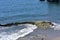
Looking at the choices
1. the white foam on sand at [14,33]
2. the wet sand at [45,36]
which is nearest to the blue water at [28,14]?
the white foam on sand at [14,33]

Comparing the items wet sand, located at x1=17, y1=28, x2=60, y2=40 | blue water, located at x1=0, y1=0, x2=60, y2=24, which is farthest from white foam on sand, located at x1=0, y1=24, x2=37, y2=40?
blue water, located at x1=0, y1=0, x2=60, y2=24

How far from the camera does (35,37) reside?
15266 mm

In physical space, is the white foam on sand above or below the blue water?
above

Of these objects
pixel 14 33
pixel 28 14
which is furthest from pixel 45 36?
pixel 28 14

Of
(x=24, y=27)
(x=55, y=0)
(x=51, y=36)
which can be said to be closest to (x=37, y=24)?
(x=24, y=27)

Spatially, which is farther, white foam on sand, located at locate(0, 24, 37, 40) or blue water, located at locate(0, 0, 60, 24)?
blue water, located at locate(0, 0, 60, 24)

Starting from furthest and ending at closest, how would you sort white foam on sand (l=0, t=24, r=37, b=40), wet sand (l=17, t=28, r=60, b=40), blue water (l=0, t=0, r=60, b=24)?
blue water (l=0, t=0, r=60, b=24)
white foam on sand (l=0, t=24, r=37, b=40)
wet sand (l=17, t=28, r=60, b=40)

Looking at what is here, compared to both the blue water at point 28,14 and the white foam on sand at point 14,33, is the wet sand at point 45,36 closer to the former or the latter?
the white foam on sand at point 14,33

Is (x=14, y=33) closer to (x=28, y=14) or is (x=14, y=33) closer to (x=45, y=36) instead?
(x=45, y=36)

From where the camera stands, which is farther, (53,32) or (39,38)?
(53,32)

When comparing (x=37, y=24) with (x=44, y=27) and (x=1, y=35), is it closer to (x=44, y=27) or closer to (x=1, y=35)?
(x=44, y=27)

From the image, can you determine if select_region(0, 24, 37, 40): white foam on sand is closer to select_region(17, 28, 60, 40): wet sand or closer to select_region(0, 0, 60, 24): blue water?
select_region(17, 28, 60, 40): wet sand

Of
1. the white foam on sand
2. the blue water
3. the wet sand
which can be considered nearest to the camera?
the wet sand

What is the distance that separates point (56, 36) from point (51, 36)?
1.10ft
